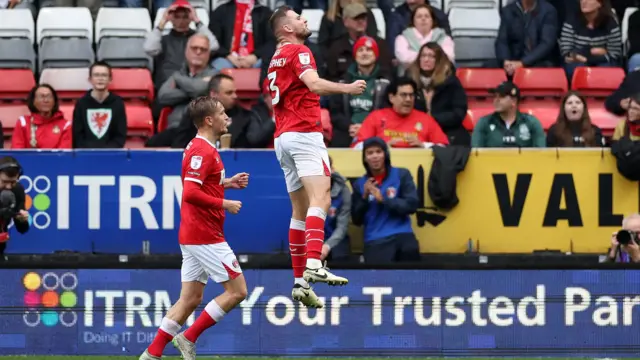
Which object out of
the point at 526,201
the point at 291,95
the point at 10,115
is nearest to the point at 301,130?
the point at 291,95

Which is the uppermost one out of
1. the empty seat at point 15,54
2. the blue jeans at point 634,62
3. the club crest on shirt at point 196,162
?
the empty seat at point 15,54

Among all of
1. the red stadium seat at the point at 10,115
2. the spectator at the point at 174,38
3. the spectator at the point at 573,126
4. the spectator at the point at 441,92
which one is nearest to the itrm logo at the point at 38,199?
the red stadium seat at the point at 10,115

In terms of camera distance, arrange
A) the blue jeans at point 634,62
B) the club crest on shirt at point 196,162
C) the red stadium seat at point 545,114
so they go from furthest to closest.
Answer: the blue jeans at point 634,62 < the red stadium seat at point 545,114 < the club crest on shirt at point 196,162

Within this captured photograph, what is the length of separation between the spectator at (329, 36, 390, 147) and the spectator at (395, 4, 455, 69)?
0.84 m

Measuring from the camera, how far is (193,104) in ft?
35.5

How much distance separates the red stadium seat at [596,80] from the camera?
54.7ft

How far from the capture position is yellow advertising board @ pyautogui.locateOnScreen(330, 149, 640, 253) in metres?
14.6

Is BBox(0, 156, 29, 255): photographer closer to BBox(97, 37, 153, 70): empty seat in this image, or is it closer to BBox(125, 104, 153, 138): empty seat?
BBox(125, 104, 153, 138): empty seat

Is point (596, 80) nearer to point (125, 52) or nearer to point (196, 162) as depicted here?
point (125, 52)

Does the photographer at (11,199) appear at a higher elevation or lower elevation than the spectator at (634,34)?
lower

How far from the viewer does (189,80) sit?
615 inches

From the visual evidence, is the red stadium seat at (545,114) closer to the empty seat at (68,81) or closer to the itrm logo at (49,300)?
the empty seat at (68,81)

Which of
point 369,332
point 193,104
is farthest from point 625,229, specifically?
point 193,104

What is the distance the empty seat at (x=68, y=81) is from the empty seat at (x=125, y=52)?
462mm
